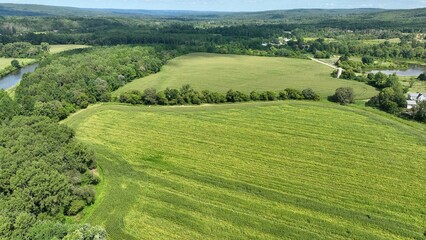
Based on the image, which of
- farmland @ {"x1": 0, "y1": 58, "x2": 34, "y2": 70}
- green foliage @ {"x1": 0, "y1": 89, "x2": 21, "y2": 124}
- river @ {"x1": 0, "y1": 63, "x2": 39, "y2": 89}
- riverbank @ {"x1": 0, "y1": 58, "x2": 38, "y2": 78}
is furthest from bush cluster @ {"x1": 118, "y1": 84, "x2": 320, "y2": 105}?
farmland @ {"x1": 0, "y1": 58, "x2": 34, "y2": 70}

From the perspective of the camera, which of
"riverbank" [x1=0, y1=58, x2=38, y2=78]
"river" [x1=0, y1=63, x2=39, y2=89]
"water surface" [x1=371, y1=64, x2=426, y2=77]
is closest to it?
"river" [x1=0, y1=63, x2=39, y2=89]

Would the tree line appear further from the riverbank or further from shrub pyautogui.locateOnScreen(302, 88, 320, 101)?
the riverbank

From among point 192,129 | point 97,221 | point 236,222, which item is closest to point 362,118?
point 192,129

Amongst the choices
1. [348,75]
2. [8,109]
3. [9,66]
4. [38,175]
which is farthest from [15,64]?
[348,75]

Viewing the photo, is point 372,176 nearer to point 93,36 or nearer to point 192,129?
point 192,129

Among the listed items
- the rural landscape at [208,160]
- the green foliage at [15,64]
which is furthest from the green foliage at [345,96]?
the green foliage at [15,64]

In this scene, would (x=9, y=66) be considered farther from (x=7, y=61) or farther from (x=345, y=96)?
(x=345, y=96)
